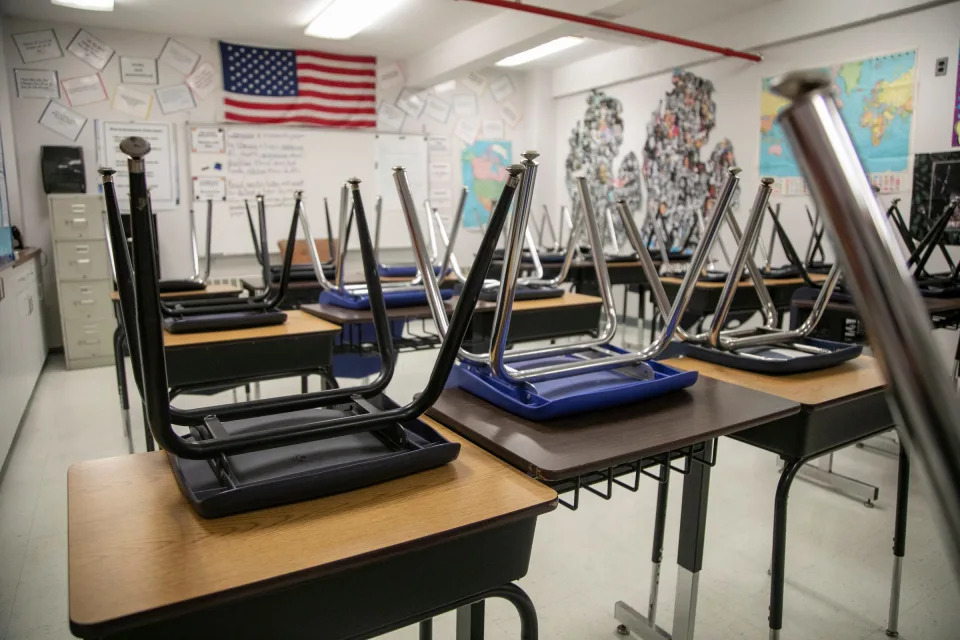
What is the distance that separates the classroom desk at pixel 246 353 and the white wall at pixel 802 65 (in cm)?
271

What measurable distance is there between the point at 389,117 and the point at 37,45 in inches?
116

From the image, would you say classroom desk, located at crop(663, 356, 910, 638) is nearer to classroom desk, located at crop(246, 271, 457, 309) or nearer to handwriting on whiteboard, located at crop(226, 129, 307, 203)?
classroom desk, located at crop(246, 271, 457, 309)

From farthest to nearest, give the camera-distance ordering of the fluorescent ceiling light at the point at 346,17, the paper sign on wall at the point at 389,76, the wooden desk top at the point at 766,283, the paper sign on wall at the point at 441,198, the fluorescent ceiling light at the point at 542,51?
the paper sign on wall at the point at 441,198, the paper sign on wall at the point at 389,76, the fluorescent ceiling light at the point at 542,51, the fluorescent ceiling light at the point at 346,17, the wooden desk top at the point at 766,283

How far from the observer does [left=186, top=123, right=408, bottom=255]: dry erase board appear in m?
5.69

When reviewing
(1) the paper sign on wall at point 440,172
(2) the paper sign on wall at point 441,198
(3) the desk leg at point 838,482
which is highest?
(1) the paper sign on wall at point 440,172

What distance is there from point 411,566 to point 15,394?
10.7 ft

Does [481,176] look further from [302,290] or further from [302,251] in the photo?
[302,290]

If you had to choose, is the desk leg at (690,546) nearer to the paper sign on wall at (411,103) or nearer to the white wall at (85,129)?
the white wall at (85,129)

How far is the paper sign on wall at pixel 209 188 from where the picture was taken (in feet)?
18.6

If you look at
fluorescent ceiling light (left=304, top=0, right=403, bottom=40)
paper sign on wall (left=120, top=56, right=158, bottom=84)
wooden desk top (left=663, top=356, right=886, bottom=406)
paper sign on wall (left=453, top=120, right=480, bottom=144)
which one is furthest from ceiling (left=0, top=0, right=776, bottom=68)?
wooden desk top (left=663, top=356, right=886, bottom=406)

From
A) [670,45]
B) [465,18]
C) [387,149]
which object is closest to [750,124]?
[670,45]

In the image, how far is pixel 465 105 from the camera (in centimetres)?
693

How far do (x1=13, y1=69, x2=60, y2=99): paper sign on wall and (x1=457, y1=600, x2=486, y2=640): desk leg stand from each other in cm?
571

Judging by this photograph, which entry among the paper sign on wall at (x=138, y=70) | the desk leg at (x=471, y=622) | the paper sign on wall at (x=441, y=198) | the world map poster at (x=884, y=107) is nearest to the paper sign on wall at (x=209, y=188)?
the paper sign on wall at (x=138, y=70)
